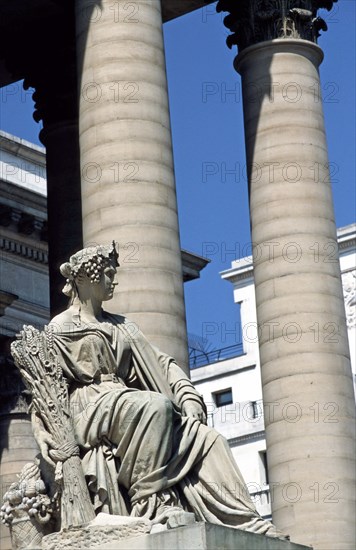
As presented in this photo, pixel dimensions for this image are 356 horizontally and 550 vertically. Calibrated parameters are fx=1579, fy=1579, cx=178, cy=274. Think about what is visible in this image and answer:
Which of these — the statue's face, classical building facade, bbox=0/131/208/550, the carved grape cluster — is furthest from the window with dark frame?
the carved grape cluster

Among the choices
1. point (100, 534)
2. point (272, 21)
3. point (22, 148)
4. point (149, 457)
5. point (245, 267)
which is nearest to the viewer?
point (100, 534)

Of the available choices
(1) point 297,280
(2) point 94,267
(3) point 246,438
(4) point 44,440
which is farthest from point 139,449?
(3) point 246,438

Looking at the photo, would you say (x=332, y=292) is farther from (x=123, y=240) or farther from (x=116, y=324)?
(x=116, y=324)

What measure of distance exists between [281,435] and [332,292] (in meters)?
3.63

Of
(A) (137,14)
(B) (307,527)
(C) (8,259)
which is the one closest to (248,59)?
(A) (137,14)

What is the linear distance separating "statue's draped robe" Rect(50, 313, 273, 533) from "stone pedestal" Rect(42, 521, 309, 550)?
1.83 ft

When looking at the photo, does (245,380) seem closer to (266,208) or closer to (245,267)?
(245,267)

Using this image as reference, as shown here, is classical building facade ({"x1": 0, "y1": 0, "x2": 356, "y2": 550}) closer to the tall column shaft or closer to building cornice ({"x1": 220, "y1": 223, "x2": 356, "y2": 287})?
the tall column shaft

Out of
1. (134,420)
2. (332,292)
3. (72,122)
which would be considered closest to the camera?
(134,420)

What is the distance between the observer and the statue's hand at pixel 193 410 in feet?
62.3

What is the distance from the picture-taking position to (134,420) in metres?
17.9

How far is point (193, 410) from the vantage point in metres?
19.1

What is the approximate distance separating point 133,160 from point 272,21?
28.2 feet

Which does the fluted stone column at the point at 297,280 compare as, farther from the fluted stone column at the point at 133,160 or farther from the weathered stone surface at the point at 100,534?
the weathered stone surface at the point at 100,534
